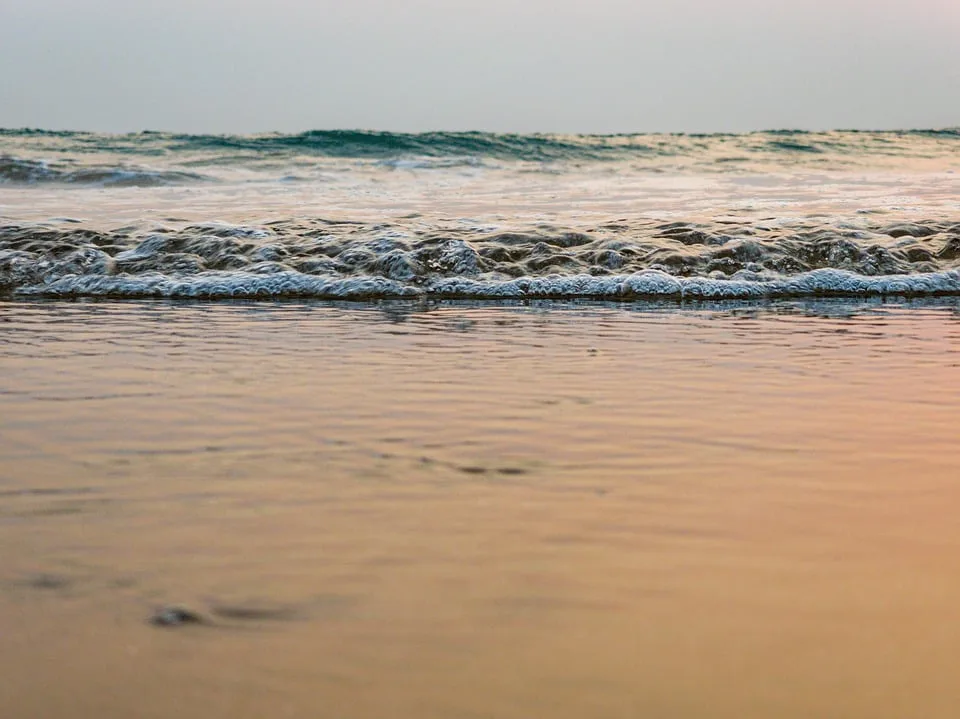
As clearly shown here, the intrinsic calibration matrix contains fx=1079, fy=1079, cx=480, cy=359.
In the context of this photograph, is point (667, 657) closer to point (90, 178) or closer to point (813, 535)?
point (813, 535)

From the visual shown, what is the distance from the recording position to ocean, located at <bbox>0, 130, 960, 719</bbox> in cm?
123

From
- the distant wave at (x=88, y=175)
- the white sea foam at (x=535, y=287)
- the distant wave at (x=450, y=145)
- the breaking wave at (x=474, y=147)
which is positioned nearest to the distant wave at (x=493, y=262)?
the white sea foam at (x=535, y=287)

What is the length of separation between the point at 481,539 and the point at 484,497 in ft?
0.77

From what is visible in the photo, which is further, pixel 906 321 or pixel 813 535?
pixel 906 321

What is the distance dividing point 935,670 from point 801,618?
→ 186 mm

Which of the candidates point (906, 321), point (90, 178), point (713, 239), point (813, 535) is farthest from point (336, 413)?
point (90, 178)

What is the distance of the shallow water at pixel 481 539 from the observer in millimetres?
1212

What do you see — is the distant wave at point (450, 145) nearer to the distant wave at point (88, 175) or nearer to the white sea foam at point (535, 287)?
the distant wave at point (88, 175)

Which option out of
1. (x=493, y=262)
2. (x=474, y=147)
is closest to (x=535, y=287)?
(x=493, y=262)

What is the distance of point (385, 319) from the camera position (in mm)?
4711

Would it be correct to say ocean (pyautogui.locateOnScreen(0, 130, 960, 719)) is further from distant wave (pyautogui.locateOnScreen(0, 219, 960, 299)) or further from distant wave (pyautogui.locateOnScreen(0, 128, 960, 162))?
distant wave (pyautogui.locateOnScreen(0, 128, 960, 162))

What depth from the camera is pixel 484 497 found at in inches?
75.0

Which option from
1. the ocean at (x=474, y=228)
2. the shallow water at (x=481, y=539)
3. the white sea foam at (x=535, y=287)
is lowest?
the shallow water at (x=481, y=539)

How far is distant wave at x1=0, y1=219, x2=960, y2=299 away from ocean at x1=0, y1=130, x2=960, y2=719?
0.05 metres
